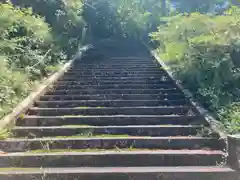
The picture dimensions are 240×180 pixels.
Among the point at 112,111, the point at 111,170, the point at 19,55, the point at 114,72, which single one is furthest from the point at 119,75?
the point at 111,170

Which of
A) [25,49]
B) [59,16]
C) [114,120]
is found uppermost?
[59,16]

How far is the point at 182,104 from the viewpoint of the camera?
21.7 feet

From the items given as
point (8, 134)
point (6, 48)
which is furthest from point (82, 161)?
point (6, 48)

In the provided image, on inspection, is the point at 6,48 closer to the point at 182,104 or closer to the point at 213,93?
the point at 182,104

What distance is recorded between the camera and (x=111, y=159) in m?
4.23

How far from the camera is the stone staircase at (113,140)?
3.89 meters

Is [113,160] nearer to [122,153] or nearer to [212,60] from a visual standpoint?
[122,153]

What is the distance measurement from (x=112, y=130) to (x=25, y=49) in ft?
13.2

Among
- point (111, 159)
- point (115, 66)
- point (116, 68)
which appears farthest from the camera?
point (115, 66)

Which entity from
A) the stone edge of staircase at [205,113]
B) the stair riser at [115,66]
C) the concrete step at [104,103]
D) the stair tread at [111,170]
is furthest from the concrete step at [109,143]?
the stair riser at [115,66]

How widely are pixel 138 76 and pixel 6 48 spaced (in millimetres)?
3866

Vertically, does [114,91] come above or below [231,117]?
above

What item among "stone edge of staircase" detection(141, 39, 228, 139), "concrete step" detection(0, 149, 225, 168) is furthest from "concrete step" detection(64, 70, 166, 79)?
"concrete step" detection(0, 149, 225, 168)

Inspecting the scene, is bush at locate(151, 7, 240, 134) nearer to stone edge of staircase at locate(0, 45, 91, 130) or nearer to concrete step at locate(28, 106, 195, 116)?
concrete step at locate(28, 106, 195, 116)
